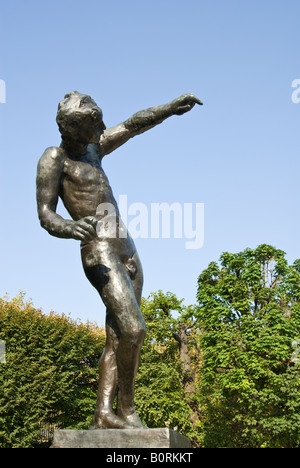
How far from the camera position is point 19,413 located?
26.4 meters

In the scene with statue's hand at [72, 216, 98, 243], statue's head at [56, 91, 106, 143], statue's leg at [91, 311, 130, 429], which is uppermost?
statue's head at [56, 91, 106, 143]

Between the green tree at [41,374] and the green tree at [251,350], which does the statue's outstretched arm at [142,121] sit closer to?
the green tree at [41,374]

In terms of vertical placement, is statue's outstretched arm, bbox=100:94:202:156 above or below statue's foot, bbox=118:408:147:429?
above

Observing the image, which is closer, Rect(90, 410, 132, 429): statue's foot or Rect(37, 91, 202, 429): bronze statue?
Rect(90, 410, 132, 429): statue's foot

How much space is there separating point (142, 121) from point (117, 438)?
3402mm

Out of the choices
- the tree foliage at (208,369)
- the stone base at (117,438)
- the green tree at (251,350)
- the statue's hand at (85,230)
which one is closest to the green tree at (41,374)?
the tree foliage at (208,369)

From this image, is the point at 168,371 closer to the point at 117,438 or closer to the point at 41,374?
the point at 41,374

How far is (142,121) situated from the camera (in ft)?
20.3

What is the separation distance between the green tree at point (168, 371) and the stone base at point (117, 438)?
28.7 m

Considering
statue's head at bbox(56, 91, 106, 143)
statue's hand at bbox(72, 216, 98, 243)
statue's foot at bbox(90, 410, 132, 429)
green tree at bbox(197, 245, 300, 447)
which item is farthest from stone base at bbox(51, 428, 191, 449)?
green tree at bbox(197, 245, 300, 447)

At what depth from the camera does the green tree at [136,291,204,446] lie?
1280 inches

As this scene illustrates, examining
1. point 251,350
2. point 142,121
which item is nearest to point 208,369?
point 251,350

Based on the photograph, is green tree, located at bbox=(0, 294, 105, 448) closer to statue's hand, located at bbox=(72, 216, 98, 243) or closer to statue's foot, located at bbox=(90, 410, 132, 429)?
statue's foot, located at bbox=(90, 410, 132, 429)

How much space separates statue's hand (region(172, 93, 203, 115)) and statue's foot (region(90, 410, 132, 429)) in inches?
128
